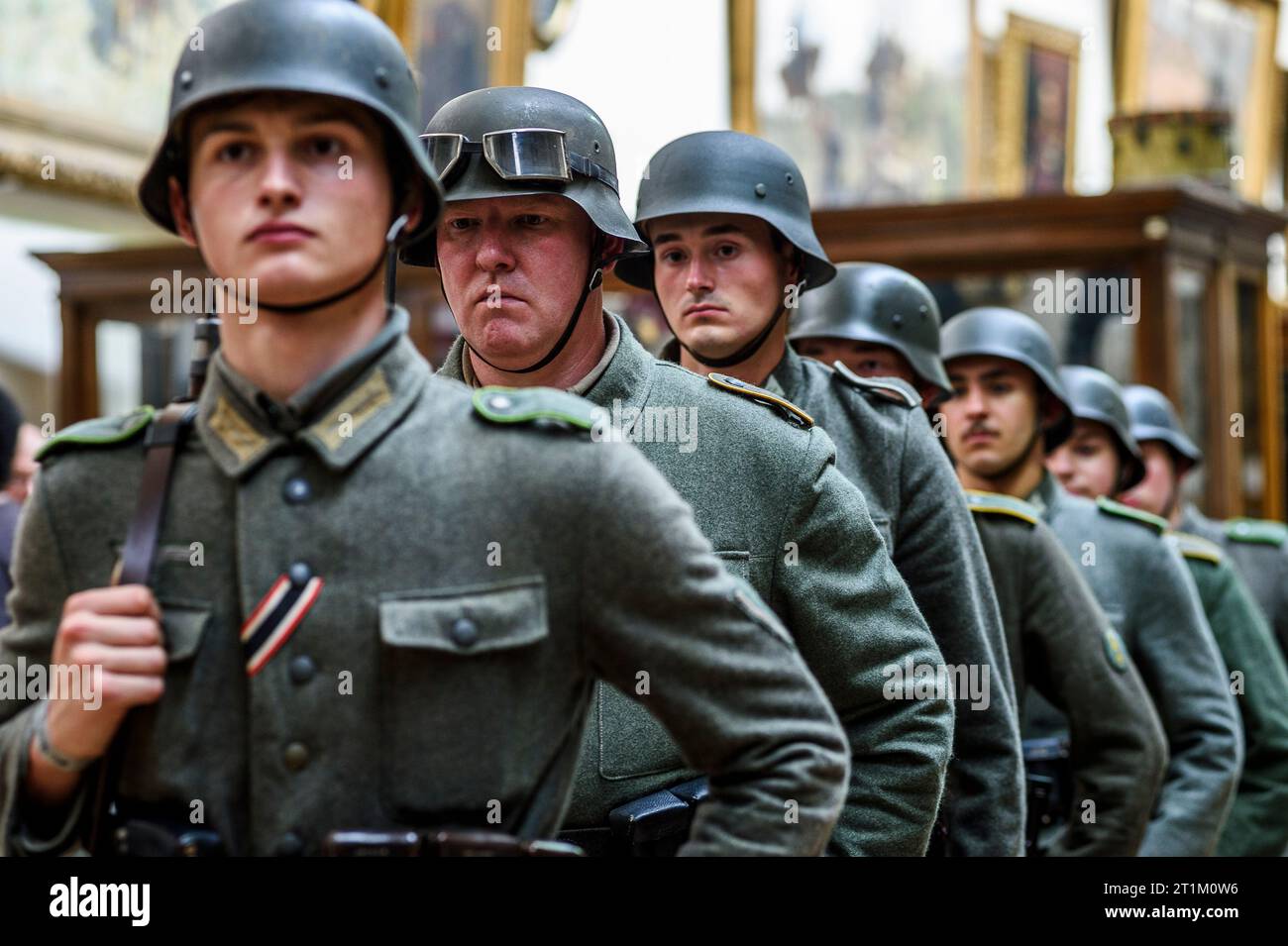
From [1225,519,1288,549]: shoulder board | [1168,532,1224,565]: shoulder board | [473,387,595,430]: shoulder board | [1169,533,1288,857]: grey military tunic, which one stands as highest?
[473,387,595,430]: shoulder board

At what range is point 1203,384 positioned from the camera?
8.43 meters

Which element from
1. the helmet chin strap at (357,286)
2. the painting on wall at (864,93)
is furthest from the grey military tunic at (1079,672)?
the painting on wall at (864,93)

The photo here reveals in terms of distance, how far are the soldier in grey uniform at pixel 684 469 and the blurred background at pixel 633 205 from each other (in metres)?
5.15

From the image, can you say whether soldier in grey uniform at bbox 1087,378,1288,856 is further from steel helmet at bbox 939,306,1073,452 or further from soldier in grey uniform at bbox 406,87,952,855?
soldier in grey uniform at bbox 406,87,952,855

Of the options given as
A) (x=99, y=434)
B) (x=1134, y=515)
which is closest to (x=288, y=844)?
(x=99, y=434)

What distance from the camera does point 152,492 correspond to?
74.2 inches

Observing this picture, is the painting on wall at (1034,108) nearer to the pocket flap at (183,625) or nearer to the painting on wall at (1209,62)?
the painting on wall at (1209,62)

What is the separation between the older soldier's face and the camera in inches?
116

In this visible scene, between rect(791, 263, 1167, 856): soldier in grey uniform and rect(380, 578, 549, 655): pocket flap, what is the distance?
8.07ft

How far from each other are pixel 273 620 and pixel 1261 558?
5.96m

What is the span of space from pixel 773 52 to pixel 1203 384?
13.3 ft

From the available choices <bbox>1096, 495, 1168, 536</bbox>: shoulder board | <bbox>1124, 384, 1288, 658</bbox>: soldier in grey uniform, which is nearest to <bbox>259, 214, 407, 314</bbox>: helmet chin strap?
<bbox>1096, 495, 1168, 536</bbox>: shoulder board
